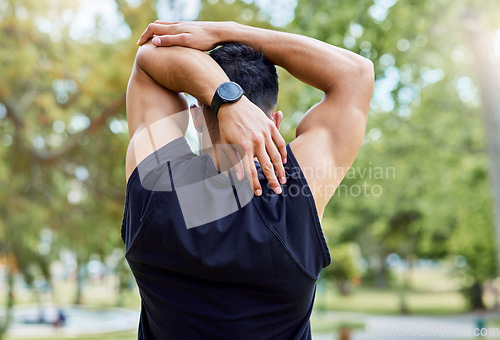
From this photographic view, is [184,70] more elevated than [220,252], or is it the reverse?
[184,70]

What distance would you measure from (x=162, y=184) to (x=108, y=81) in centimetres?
515

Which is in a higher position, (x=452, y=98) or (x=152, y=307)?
(x=152, y=307)

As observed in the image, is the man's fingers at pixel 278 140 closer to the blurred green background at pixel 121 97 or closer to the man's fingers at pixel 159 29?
the man's fingers at pixel 159 29

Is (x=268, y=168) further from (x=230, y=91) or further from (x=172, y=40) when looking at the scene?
(x=172, y=40)

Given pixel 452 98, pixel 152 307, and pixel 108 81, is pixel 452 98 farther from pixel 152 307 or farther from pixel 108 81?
pixel 152 307

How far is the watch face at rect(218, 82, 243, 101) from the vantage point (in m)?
Answer: 1.12

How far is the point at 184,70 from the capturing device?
1.19m

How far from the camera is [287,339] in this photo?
1.13 m

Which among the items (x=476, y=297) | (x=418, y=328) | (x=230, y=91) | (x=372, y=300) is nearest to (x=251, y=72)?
(x=230, y=91)

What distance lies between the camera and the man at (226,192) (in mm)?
1066

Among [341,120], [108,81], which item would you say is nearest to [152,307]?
[341,120]

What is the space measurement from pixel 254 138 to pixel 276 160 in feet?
0.23

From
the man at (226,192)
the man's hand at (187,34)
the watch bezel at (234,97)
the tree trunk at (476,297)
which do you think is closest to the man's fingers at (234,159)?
the man at (226,192)

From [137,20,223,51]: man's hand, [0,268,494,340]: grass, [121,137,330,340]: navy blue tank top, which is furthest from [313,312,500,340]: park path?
[137,20,223,51]: man's hand
